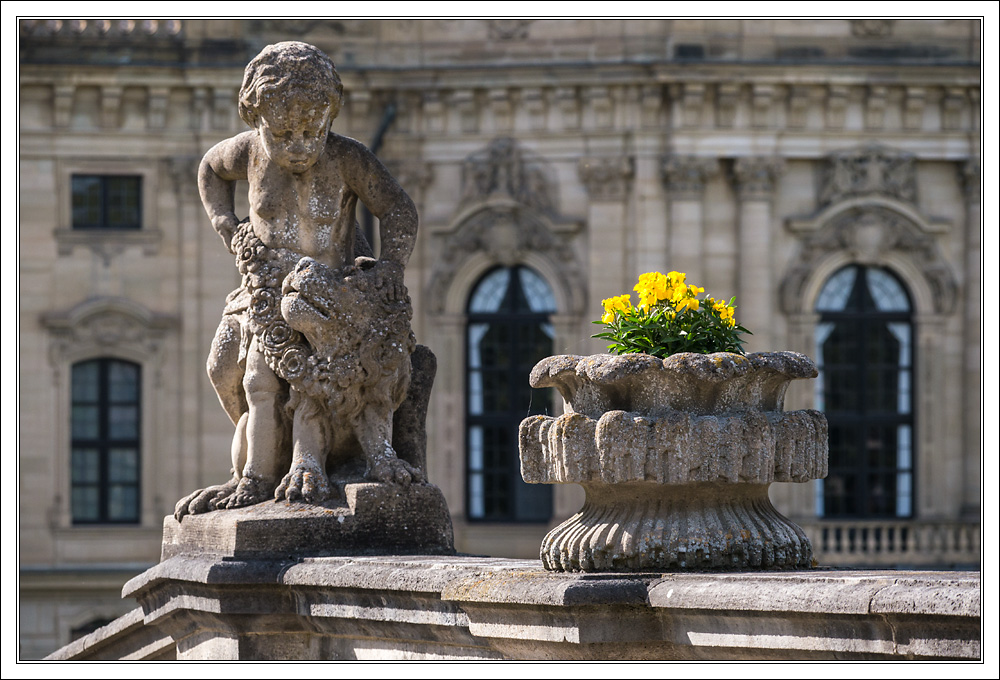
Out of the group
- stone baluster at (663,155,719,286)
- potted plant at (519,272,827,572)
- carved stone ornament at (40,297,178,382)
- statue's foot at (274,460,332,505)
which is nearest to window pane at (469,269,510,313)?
stone baluster at (663,155,719,286)

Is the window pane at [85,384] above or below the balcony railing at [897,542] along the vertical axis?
above

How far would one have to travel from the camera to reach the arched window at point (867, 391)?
32.1 meters

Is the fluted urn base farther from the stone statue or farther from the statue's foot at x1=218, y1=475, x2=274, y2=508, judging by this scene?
the statue's foot at x1=218, y1=475, x2=274, y2=508

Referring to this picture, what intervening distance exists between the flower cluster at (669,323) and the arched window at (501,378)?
23938mm

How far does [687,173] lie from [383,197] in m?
22.6

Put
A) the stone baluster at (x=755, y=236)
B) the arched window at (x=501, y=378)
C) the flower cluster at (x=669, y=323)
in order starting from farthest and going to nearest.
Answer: the arched window at (x=501, y=378) < the stone baluster at (x=755, y=236) < the flower cluster at (x=669, y=323)

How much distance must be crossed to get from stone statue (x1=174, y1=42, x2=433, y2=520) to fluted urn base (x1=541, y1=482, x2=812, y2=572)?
5.80 feet

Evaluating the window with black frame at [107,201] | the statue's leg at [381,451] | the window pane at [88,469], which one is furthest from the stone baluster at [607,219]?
the statue's leg at [381,451]

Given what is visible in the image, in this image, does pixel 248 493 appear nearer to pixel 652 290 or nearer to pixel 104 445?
pixel 652 290

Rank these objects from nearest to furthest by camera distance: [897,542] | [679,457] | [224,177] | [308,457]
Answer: [679,457] < [308,457] < [224,177] < [897,542]

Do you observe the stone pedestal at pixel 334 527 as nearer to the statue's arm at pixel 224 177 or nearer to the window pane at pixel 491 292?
the statue's arm at pixel 224 177

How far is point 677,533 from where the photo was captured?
7.39 m

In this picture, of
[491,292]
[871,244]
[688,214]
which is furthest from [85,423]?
[871,244]

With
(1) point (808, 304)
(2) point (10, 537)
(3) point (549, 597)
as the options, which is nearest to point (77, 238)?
(1) point (808, 304)
